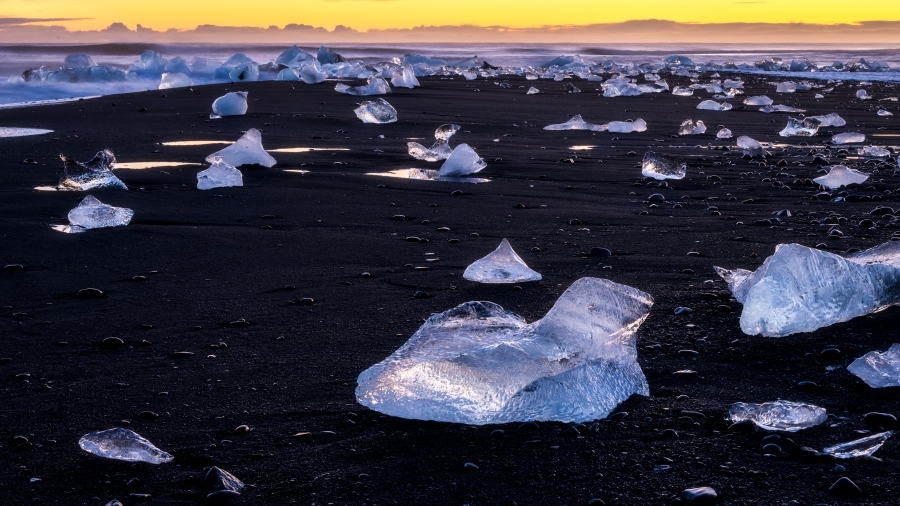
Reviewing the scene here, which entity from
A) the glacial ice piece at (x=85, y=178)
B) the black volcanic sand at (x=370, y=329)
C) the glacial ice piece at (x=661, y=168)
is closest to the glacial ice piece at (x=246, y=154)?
the black volcanic sand at (x=370, y=329)

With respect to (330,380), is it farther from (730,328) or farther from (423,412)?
(730,328)

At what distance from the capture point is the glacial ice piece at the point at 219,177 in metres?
4.87

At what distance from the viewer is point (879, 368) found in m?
2.09

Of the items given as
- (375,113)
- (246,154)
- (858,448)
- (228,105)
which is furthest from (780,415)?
(228,105)

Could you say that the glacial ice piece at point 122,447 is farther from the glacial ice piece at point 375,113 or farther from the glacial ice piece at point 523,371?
the glacial ice piece at point 375,113

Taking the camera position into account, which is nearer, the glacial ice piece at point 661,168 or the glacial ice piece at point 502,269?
the glacial ice piece at point 502,269

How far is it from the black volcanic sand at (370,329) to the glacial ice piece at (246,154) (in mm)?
75

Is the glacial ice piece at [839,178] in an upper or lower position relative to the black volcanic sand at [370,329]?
upper

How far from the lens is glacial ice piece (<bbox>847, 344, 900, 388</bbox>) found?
6.77 ft

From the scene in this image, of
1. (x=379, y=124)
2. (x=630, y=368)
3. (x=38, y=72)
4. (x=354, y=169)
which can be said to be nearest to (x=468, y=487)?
(x=630, y=368)

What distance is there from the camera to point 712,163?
246 inches

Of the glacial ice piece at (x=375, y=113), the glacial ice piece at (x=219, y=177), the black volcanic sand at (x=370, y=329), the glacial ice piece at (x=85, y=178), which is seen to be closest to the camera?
the black volcanic sand at (x=370, y=329)

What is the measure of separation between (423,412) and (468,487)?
34 cm

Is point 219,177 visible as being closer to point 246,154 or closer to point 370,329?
point 246,154
